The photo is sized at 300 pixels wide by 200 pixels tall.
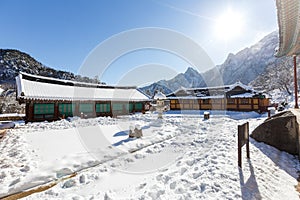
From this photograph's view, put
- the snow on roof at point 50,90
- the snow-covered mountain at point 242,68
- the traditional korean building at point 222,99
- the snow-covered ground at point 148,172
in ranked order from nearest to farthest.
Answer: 1. the snow-covered ground at point 148,172
2. the snow on roof at point 50,90
3. the traditional korean building at point 222,99
4. the snow-covered mountain at point 242,68

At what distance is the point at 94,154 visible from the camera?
19.3 ft

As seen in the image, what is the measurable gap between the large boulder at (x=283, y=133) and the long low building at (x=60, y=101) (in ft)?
54.4

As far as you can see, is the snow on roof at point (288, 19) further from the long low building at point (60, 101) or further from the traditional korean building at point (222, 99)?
the traditional korean building at point (222, 99)

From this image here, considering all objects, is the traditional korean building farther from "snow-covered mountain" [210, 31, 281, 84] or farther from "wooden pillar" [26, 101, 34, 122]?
"snow-covered mountain" [210, 31, 281, 84]

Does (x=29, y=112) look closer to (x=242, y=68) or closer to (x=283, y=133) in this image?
(x=283, y=133)

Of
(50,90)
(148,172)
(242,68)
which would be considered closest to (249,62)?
(242,68)

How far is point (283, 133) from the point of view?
5.82m

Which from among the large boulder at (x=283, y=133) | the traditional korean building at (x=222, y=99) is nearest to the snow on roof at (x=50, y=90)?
the traditional korean building at (x=222, y=99)

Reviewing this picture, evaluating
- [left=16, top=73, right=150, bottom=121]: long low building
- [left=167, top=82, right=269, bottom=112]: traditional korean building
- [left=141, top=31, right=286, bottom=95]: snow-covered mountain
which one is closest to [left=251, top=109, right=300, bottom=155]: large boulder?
[left=16, top=73, right=150, bottom=121]: long low building

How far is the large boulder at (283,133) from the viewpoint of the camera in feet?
17.9

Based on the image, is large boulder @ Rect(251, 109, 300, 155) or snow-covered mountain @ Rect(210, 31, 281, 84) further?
snow-covered mountain @ Rect(210, 31, 281, 84)

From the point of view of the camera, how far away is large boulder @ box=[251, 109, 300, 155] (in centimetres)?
545

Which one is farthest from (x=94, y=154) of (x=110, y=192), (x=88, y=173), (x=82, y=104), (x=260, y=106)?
(x=260, y=106)

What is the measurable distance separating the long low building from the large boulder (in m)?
16.6
